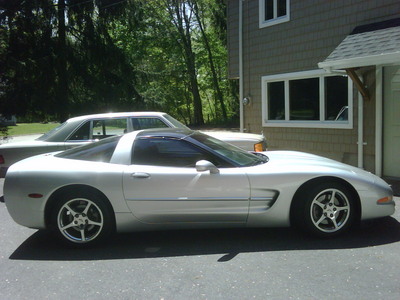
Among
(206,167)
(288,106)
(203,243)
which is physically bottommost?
(203,243)

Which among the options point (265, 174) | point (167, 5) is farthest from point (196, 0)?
point (265, 174)

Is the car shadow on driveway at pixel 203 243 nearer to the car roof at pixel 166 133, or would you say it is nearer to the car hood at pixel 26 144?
the car roof at pixel 166 133

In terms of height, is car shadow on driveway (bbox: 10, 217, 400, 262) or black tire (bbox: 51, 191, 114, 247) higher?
black tire (bbox: 51, 191, 114, 247)

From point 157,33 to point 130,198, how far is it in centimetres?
2882

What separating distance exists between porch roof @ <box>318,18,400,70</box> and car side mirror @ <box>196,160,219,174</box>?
4.34 meters

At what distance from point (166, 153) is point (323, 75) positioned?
614 centimetres

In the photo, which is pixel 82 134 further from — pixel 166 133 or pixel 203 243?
pixel 203 243

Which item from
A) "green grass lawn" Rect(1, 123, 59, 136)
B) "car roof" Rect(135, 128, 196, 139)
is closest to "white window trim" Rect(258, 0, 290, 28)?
"car roof" Rect(135, 128, 196, 139)

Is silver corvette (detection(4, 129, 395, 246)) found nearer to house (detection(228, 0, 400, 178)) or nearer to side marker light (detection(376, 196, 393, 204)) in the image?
side marker light (detection(376, 196, 393, 204))

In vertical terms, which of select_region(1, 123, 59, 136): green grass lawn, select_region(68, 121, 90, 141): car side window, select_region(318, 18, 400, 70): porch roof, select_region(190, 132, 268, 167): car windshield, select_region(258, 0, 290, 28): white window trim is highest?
select_region(258, 0, 290, 28): white window trim

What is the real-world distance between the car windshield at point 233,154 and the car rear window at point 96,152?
0.98 meters

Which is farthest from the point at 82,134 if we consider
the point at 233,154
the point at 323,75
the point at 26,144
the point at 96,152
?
the point at 323,75

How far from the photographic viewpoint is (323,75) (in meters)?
9.64

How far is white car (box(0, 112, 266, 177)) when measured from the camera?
6969 mm
